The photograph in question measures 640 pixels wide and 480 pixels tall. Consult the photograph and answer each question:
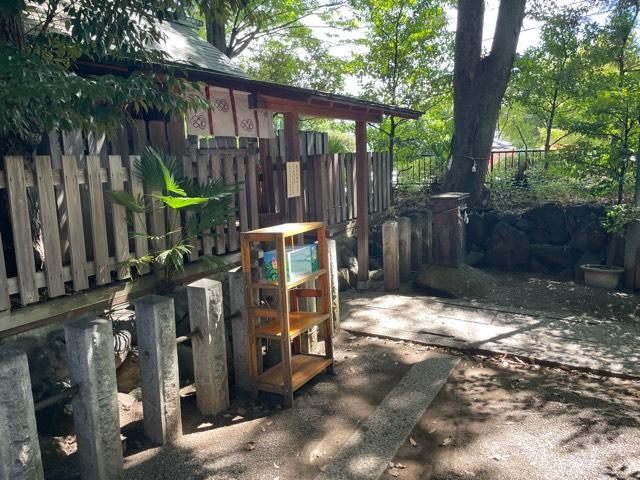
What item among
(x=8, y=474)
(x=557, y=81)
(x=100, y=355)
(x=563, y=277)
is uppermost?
(x=557, y=81)

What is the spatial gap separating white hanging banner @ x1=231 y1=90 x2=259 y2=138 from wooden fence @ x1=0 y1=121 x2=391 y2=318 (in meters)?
0.29

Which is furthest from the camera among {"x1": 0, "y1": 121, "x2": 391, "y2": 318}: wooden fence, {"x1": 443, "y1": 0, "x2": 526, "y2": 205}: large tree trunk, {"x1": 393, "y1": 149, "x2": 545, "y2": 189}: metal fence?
{"x1": 393, "y1": 149, "x2": 545, "y2": 189}: metal fence

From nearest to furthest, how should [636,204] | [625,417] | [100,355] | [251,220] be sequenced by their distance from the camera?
[100,355], [625,417], [251,220], [636,204]

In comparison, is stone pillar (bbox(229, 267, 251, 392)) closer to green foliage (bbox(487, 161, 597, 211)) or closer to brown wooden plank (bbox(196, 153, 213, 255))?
brown wooden plank (bbox(196, 153, 213, 255))

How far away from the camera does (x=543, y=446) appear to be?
12.6 ft

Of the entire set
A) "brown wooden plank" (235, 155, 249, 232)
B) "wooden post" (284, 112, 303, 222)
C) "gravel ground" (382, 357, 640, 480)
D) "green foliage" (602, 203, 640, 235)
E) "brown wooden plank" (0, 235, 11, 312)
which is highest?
"wooden post" (284, 112, 303, 222)

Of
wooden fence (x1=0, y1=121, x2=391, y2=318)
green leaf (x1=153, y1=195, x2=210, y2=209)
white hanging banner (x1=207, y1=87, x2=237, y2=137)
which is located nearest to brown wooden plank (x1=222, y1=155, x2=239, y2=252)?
wooden fence (x1=0, y1=121, x2=391, y2=318)

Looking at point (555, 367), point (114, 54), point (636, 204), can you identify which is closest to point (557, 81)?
point (636, 204)

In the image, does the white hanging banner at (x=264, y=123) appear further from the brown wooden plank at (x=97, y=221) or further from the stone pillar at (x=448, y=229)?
the stone pillar at (x=448, y=229)

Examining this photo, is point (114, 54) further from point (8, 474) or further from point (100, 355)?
point (8, 474)

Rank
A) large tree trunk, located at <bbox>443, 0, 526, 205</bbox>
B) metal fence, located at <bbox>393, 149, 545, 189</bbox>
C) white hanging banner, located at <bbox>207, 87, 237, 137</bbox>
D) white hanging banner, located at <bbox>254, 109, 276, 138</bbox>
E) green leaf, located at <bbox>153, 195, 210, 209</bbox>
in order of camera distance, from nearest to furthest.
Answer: green leaf, located at <bbox>153, 195, 210, 209</bbox> < white hanging banner, located at <bbox>207, 87, 237, 137</bbox> < white hanging banner, located at <bbox>254, 109, 276, 138</bbox> < large tree trunk, located at <bbox>443, 0, 526, 205</bbox> < metal fence, located at <bbox>393, 149, 545, 189</bbox>

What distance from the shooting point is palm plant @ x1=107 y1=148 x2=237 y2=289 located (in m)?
4.98

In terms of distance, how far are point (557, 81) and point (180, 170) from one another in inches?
410

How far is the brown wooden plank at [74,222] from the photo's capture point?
14.9 ft
